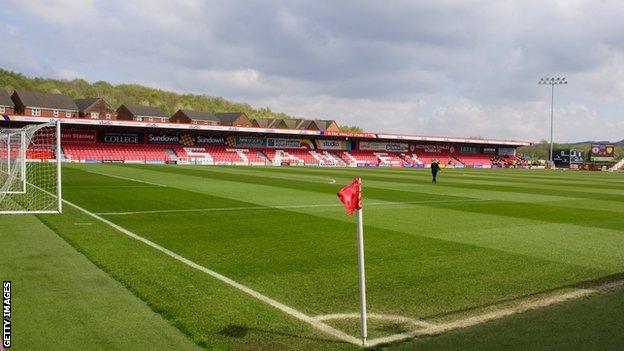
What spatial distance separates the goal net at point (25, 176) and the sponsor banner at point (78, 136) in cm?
3137

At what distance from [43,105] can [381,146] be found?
62.4m

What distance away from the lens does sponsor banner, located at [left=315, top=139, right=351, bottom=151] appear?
89.0 meters

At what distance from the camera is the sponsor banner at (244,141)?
3172 inches

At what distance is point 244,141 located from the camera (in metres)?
82.3

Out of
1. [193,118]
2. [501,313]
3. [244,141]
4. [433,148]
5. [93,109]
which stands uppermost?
[93,109]

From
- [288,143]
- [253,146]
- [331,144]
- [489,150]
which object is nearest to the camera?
[253,146]

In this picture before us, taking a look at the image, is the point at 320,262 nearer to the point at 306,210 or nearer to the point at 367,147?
the point at 306,210

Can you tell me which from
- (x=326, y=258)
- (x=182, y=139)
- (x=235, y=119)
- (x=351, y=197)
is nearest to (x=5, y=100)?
(x=182, y=139)

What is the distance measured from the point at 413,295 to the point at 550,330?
83.2 inches

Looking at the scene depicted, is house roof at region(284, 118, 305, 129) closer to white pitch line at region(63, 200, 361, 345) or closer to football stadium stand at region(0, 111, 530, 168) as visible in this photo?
football stadium stand at region(0, 111, 530, 168)

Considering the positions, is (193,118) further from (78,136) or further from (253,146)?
(78,136)

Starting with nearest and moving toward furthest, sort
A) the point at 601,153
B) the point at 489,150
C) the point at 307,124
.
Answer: the point at 601,153, the point at 489,150, the point at 307,124

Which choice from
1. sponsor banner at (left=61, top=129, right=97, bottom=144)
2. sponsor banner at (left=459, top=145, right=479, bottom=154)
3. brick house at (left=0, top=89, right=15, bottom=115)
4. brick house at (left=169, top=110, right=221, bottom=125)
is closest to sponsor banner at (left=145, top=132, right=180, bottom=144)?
sponsor banner at (left=61, top=129, right=97, bottom=144)

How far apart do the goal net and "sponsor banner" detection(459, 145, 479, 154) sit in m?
84.3
